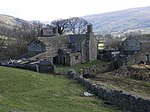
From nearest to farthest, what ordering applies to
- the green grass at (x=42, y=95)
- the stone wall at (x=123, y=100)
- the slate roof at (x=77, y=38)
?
the green grass at (x=42, y=95) → the stone wall at (x=123, y=100) → the slate roof at (x=77, y=38)

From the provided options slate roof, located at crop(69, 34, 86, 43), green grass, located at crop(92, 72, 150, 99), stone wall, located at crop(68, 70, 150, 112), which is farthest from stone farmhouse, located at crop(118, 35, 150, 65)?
stone wall, located at crop(68, 70, 150, 112)

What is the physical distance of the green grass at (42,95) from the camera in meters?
26.3

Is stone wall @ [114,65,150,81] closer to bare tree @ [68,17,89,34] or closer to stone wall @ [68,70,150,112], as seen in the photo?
stone wall @ [68,70,150,112]

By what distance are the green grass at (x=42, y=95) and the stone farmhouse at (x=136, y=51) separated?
24.1m

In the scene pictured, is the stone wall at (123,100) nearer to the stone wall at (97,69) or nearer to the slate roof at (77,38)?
the stone wall at (97,69)

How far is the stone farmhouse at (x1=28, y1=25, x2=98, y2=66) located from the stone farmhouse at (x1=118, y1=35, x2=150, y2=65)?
762 centimetres

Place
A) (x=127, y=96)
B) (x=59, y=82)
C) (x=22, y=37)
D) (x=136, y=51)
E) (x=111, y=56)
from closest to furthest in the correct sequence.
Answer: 1. (x=127, y=96)
2. (x=59, y=82)
3. (x=136, y=51)
4. (x=111, y=56)
5. (x=22, y=37)

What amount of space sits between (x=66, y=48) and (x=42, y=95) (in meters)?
42.7

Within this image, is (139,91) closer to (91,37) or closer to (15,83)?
(15,83)

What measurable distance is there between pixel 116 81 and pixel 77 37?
1079 inches

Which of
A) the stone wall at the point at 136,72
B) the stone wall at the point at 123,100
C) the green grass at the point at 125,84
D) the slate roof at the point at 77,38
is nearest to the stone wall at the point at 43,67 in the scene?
the green grass at the point at 125,84

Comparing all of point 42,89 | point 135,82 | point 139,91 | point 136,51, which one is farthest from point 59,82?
point 136,51

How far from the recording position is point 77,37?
76812mm

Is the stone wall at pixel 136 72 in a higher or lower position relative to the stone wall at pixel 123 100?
lower
